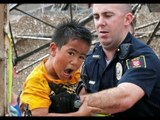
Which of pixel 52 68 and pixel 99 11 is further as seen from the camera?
pixel 99 11

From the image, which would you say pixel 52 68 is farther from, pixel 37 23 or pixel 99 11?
pixel 37 23

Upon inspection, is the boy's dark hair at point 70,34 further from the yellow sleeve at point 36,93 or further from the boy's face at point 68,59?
the yellow sleeve at point 36,93

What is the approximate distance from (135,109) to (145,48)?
295mm

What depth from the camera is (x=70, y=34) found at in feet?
7.38

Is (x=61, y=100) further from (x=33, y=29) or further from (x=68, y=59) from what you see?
(x=33, y=29)

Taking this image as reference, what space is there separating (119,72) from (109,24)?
24 cm

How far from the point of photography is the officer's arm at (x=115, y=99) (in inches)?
79.7

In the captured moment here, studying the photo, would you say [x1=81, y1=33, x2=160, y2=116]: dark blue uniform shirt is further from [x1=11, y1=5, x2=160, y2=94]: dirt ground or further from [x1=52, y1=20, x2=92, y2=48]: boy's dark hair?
[x1=11, y1=5, x2=160, y2=94]: dirt ground

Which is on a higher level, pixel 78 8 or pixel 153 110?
pixel 78 8

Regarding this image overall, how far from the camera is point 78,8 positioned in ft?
21.2

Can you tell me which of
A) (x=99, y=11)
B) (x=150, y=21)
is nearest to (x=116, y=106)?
(x=99, y=11)

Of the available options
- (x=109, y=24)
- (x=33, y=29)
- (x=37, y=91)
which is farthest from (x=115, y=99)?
(x=33, y=29)

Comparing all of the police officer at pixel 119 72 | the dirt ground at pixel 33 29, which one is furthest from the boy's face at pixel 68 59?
the dirt ground at pixel 33 29

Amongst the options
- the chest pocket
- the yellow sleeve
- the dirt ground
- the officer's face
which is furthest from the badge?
the dirt ground
